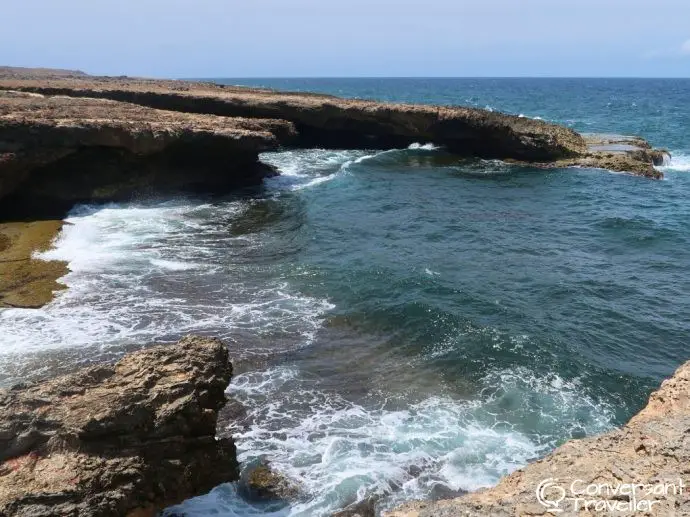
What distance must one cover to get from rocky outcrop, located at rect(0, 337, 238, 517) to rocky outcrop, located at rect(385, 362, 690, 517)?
3.13m

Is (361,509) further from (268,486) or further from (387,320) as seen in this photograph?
(387,320)

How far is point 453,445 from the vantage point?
424 inches

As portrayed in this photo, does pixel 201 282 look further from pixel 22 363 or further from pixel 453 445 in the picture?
pixel 453 445

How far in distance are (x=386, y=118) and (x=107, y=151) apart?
860 inches

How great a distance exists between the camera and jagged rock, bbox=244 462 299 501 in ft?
30.6

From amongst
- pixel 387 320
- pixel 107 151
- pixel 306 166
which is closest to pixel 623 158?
pixel 306 166

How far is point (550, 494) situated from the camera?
18.8 feet

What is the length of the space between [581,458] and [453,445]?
15.6ft

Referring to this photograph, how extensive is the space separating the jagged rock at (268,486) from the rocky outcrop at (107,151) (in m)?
18.6

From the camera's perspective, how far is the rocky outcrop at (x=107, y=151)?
926 inches

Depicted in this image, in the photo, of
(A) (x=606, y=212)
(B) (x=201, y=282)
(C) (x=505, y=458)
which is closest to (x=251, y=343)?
(B) (x=201, y=282)

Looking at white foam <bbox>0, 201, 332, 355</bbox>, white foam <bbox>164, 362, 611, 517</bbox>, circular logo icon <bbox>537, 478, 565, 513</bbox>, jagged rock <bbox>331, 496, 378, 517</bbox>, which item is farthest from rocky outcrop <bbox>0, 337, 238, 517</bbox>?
white foam <bbox>0, 201, 332, 355</bbox>

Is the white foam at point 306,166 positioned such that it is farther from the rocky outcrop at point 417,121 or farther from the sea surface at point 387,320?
the sea surface at point 387,320

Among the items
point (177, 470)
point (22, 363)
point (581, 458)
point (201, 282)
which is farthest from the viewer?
point (201, 282)
